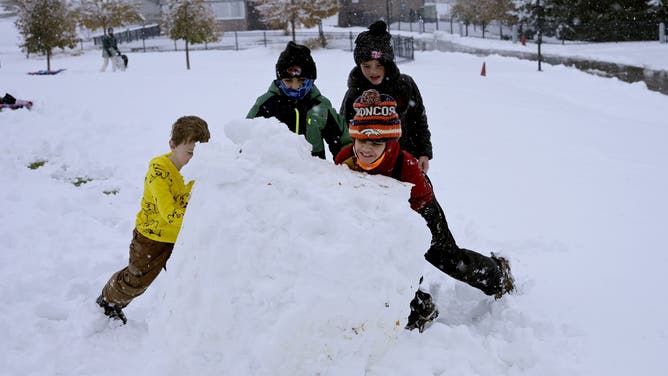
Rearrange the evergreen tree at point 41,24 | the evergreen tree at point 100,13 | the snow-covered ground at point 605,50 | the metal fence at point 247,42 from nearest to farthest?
the snow-covered ground at point 605,50, the evergreen tree at point 41,24, the metal fence at point 247,42, the evergreen tree at point 100,13

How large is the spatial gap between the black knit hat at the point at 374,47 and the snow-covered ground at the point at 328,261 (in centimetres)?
123

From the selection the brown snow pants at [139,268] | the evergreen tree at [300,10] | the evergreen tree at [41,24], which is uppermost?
the evergreen tree at [300,10]

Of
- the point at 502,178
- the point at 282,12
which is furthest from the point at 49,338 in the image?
the point at 282,12

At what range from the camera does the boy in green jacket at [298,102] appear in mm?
3668

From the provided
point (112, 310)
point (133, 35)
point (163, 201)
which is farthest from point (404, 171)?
point (133, 35)

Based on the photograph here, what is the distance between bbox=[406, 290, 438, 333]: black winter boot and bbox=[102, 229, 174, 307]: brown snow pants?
5.60 feet

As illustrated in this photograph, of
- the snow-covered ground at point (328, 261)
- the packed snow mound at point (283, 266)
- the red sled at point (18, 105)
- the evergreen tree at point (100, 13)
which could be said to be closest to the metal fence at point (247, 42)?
the evergreen tree at point (100, 13)

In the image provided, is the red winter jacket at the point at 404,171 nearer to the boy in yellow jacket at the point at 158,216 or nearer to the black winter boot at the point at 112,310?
the boy in yellow jacket at the point at 158,216

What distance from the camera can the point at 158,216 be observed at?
3400 mm

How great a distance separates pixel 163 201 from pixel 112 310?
1088mm

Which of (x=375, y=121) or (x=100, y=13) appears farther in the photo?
(x=100, y=13)

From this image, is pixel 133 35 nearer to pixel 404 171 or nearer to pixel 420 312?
pixel 404 171

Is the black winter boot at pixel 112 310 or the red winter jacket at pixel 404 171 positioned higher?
the red winter jacket at pixel 404 171

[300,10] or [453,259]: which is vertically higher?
[300,10]
